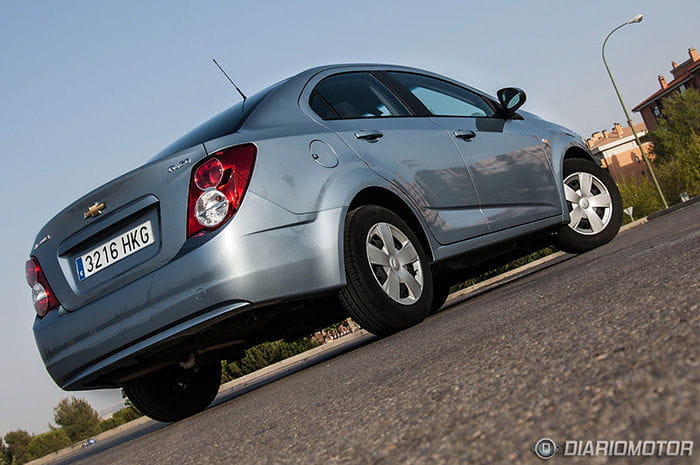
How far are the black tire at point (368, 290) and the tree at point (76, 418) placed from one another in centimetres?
2035

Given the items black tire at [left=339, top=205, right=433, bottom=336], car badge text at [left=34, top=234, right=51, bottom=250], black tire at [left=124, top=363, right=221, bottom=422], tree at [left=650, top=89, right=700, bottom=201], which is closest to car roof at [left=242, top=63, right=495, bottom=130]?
black tire at [left=339, top=205, right=433, bottom=336]

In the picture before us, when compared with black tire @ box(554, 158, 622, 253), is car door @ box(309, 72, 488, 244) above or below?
above

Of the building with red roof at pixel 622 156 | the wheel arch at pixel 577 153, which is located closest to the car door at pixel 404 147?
the wheel arch at pixel 577 153

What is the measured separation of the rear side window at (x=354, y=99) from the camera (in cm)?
471

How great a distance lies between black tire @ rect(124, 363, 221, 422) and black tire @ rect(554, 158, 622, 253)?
3089 millimetres

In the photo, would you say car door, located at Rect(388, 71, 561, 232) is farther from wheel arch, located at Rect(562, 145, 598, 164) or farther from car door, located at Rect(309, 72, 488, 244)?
wheel arch, located at Rect(562, 145, 598, 164)

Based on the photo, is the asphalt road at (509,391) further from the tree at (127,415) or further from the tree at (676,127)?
the tree at (676,127)

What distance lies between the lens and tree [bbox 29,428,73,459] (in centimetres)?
2295

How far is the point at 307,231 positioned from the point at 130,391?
170cm

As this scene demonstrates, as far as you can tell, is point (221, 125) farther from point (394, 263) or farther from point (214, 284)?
point (394, 263)

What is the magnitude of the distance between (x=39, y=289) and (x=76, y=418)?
22.8 metres

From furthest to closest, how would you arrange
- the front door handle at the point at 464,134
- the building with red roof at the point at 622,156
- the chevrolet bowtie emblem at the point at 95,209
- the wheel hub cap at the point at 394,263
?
1. the building with red roof at the point at 622,156
2. the front door handle at the point at 464,134
3. the wheel hub cap at the point at 394,263
4. the chevrolet bowtie emblem at the point at 95,209

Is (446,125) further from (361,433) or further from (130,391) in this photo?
(361,433)

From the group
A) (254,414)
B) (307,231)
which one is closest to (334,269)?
(307,231)
